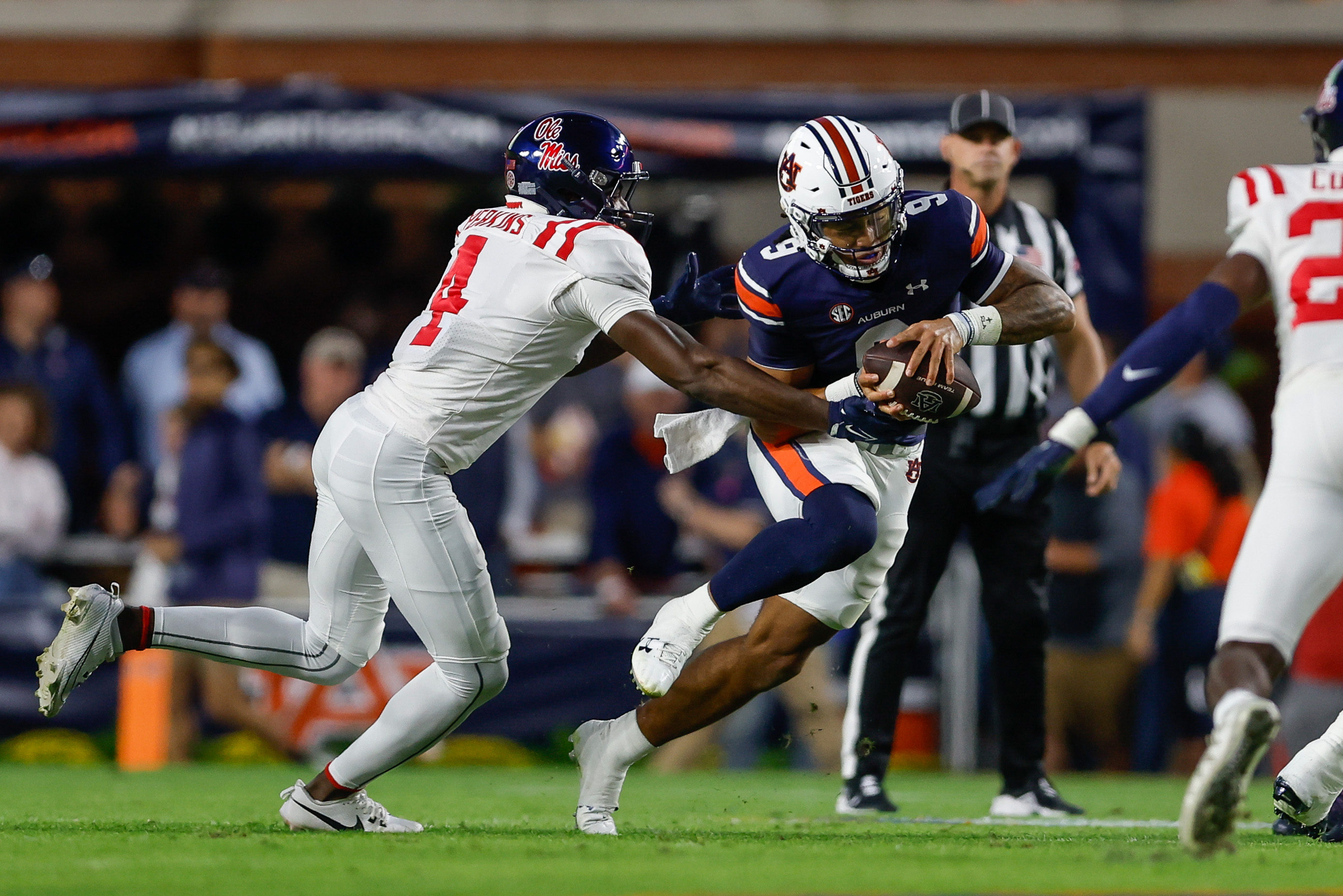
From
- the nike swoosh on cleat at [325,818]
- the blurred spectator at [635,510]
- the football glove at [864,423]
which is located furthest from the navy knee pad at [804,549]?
the blurred spectator at [635,510]

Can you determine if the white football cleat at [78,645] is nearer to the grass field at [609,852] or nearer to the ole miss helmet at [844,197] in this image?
the grass field at [609,852]

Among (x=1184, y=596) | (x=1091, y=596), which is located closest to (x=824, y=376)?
(x=1091, y=596)

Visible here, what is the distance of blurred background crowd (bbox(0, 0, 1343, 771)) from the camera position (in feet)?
28.2

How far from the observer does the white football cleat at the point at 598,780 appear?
4.90m

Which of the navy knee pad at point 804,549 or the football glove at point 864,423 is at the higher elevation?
the football glove at point 864,423

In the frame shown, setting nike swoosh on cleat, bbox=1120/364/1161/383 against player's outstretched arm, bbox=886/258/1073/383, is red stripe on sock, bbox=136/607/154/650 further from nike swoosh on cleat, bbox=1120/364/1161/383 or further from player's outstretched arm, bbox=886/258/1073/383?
nike swoosh on cleat, bbox=1120/364/1161/383

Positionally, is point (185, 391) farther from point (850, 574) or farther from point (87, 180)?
point (850, 574)

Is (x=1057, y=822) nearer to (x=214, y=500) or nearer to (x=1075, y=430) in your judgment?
(x=1075, y=430)

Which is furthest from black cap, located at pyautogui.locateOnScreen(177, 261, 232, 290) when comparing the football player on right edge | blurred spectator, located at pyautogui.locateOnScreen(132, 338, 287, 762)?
the football player on right edge

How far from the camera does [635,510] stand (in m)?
8.81

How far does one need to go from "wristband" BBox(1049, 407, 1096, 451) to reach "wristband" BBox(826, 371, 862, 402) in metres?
0.54

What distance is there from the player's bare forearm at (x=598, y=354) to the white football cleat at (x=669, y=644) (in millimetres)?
752

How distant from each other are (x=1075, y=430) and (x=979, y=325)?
1.28 feet

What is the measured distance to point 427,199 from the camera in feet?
39.4
